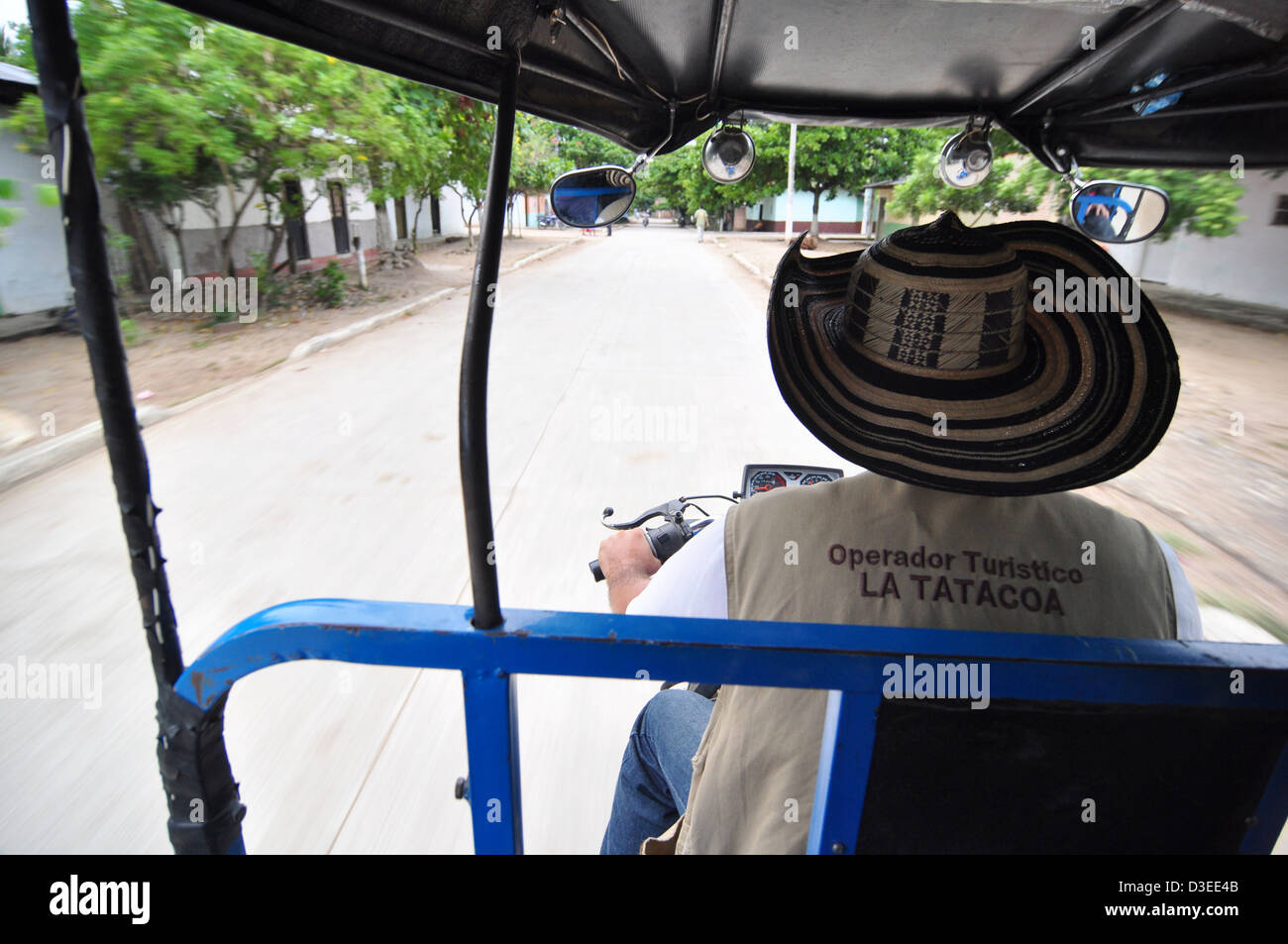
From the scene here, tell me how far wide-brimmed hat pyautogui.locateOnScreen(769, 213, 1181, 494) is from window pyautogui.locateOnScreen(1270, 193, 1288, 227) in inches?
622

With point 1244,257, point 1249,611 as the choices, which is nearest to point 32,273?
point 1249,611

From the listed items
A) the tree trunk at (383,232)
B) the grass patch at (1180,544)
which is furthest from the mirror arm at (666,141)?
the tree trunk at (383,232)

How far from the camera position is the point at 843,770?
89 centimetres

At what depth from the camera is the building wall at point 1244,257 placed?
13219mm

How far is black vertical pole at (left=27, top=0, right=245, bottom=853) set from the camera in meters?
0.75

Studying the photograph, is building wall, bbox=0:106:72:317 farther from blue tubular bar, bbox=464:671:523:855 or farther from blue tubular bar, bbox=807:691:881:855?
blue tubular bar, bbox=807:691:881:855

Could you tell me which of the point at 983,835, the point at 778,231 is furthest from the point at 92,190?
the point at 778,231

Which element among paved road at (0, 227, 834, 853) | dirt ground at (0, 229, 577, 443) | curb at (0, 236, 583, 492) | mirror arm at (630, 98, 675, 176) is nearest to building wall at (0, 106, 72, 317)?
dirt ground at (0, 229, 577, 443)

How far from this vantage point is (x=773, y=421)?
6.70m

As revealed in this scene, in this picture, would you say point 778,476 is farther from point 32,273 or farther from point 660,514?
point 32,273

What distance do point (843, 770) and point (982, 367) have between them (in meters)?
0.70

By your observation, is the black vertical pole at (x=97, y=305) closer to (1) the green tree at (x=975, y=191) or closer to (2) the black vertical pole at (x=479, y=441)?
(2) the black vertical pole at (x=479, y=441)

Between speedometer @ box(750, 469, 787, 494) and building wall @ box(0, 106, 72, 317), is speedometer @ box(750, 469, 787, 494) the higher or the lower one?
the lower one

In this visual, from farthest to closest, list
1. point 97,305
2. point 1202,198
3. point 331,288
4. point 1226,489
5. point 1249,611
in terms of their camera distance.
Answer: point 331,288 → point 1202,198 → point 1226,489 → point 1249,611 → point 97,305
